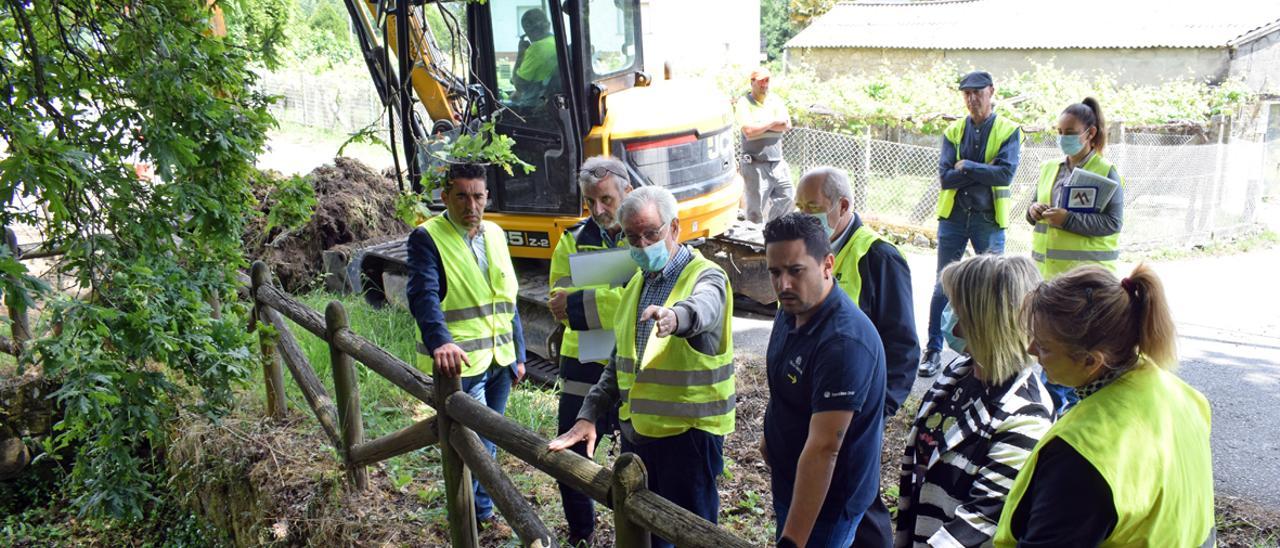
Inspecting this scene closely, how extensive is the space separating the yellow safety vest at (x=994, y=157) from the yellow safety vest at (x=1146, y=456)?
411 cm

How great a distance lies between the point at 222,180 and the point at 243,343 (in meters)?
0.63

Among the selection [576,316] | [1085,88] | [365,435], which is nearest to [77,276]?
[576,316]

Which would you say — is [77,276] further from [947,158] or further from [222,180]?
[947,158]

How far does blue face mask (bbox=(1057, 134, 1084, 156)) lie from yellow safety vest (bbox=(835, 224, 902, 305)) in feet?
6.84

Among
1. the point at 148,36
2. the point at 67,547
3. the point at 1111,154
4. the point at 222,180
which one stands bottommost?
the point at 67,547

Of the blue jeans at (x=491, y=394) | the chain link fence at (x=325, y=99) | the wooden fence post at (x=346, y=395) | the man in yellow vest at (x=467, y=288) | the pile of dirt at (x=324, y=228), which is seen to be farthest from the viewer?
the chain link fence at (x=325, y=99)

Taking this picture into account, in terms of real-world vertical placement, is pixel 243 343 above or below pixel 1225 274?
above

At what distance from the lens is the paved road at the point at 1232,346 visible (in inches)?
188

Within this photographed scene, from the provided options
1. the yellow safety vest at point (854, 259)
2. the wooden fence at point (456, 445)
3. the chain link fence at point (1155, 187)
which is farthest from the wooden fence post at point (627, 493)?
the chain link fence at point (1155, 187)

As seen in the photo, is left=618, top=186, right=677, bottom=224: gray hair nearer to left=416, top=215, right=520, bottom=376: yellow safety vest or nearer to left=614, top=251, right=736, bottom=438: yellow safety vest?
left=614, top=251, right=736, bottom=438: yellow safety vest

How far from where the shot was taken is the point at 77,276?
3.12 metres

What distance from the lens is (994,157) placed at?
581cm

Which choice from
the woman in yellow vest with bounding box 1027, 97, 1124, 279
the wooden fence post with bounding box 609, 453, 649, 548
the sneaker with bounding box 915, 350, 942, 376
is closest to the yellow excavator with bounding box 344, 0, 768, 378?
the sneaker with bounding box 915, 350, 942, 376

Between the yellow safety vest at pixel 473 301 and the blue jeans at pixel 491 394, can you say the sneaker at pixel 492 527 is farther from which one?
the yellow safety vest at pixel 473 301
